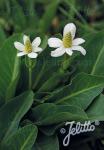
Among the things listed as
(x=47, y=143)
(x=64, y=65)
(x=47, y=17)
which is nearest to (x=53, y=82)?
(x=64, y=65)

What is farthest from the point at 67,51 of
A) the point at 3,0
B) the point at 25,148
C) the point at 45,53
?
the point at 3,0

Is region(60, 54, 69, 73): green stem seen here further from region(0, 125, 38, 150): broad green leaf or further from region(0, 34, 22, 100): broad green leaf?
region(0, 125, 38, 150): broad green leaf

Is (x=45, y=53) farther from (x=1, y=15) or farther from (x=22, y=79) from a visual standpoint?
(x=1, y=15)

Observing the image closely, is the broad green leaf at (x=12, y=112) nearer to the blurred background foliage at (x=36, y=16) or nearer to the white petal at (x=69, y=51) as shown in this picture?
the white petal at (x=69, y=51)

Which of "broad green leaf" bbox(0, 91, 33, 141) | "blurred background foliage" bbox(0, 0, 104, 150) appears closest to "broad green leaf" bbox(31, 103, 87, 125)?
"broad green leaf" bbox(0, 91, 33, 141)

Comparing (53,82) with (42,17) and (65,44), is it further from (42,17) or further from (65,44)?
(42,17)
